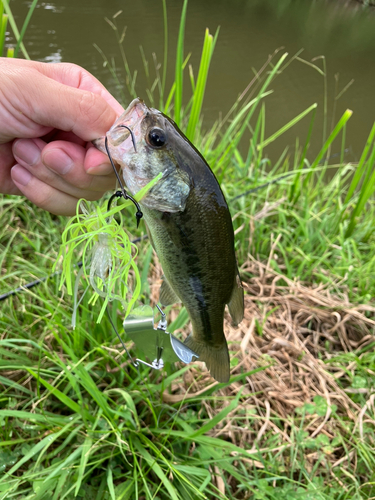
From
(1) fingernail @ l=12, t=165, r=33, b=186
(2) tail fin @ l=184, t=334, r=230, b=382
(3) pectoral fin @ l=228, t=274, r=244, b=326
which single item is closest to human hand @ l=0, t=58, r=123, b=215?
(1) fingernail @ l=12, t=165, r=33, b=186

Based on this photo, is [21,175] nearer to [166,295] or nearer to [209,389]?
[166,295]

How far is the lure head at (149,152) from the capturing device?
101cm

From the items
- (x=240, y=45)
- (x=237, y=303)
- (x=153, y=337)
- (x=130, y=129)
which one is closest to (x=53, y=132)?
(x=130, y=129)

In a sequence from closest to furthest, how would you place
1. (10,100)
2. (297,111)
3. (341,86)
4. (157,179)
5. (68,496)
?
(157,179)
(10,100)
(68,496)
(297,111)
(341,86)

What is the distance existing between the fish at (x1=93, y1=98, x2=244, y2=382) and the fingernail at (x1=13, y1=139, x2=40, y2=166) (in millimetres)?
314

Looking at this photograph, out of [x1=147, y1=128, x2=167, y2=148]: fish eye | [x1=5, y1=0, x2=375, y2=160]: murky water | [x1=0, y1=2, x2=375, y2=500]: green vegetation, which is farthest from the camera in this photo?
[x1=5, y1=0, x2=375, y2=160]: murky water

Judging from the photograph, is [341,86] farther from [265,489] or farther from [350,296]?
[265,489]

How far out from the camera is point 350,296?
2.40 m

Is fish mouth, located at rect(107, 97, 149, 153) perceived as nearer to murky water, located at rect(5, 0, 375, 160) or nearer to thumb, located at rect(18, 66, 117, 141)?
thumb, located at rect(18, 66, 117, 141)

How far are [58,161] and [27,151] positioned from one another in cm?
20

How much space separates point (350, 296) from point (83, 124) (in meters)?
2.22

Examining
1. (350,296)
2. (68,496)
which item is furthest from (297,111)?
(68,496)

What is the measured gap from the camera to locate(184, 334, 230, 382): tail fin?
1.33 meters

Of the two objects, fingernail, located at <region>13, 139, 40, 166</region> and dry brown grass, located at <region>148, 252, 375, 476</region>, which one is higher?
fingernail, located at <region>13, 139, 40, 166</region>
